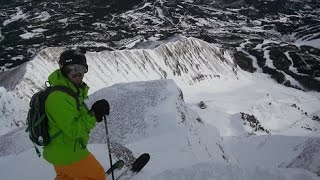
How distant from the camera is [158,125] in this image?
65.2 ft

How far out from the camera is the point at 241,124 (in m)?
37.2

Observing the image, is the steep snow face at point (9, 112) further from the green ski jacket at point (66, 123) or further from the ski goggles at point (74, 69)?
the ski goggles at point (74, 69)

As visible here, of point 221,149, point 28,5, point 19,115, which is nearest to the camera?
point 221,149

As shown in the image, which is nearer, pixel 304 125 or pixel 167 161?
pixel 167 161

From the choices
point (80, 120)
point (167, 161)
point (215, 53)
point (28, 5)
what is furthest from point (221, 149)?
point (28, 5)

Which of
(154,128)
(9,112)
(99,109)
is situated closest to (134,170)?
(99,109)

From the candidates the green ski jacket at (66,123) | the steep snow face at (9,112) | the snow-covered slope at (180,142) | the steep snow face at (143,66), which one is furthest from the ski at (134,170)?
the steep snow face at (143,66)

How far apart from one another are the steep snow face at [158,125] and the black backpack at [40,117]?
806 centimetres

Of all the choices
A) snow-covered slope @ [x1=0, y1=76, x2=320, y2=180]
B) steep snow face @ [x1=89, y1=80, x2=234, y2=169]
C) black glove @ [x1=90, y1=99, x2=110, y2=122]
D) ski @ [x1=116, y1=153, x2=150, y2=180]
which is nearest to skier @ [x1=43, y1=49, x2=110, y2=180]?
black glove @ [x1=90, y1=99, x2=110, y2=122]

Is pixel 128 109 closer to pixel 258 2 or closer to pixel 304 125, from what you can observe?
pixel 304 125

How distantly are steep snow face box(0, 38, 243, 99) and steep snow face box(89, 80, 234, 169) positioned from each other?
14.0 m

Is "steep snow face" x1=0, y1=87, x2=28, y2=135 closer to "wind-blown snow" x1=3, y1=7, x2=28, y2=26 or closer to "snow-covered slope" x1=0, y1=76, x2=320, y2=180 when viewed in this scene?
"snow-covered slope" x1=0, y1=76, x2=320, y2=180

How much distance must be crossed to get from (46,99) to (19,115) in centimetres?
2573

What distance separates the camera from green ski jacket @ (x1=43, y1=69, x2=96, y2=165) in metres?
5.99
